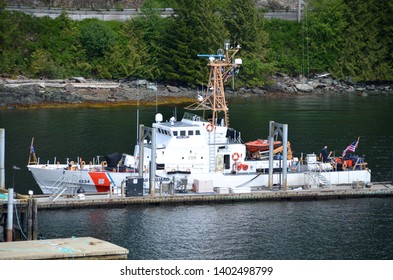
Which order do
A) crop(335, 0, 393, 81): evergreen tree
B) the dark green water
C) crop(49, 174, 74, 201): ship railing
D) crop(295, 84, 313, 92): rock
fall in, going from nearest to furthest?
crop(49, 174, 74, 201): ship railing
the dark green water
crop(295, 84, 313, 92): rock
crop(335, 0, 393, 81): evergreen tree

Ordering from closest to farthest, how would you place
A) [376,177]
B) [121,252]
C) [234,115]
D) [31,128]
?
[121,252], [376,177], [31,128], [234,115]

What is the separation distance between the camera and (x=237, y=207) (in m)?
60.5

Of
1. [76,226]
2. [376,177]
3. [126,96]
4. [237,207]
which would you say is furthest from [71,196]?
[126,96]

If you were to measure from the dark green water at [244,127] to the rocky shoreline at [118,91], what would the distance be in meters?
3.46

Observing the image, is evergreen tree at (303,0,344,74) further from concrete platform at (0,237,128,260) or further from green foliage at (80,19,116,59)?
concrete platform at (0,237,128,260)

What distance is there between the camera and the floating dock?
59.2 meters

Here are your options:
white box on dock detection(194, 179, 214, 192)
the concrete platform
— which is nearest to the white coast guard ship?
white box on dock detection(194, 179, 214, 192)

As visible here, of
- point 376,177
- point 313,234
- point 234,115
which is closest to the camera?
point 313,234

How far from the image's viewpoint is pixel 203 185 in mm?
61906

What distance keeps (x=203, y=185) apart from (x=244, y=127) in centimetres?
2952

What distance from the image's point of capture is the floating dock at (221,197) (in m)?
59.2

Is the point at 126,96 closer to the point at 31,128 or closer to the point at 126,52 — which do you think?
A: the point at 126,52

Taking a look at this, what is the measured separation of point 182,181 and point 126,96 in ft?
154

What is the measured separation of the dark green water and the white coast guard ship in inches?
125
